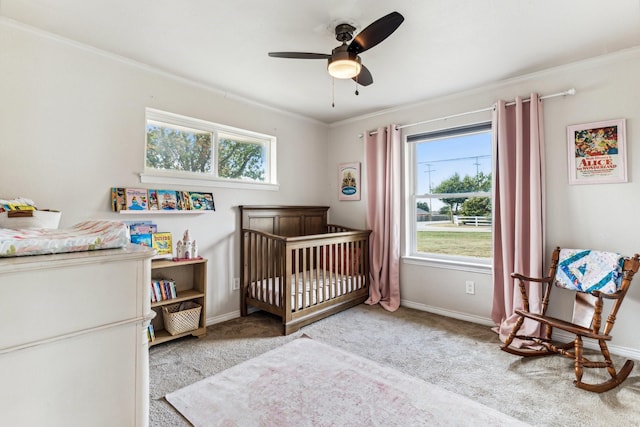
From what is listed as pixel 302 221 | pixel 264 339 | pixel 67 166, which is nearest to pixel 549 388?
pixel 264 339

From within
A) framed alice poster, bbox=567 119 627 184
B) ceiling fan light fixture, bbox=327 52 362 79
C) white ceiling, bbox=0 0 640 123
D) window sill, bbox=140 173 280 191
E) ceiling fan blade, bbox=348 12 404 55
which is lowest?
window sill, bbox=140 173 280 191

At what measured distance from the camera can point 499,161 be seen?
2.78 m

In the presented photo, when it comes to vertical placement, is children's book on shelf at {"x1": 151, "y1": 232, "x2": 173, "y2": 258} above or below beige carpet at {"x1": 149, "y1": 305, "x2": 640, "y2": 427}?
above

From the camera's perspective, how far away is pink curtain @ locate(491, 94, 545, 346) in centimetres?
256

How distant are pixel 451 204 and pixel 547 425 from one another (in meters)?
2.16

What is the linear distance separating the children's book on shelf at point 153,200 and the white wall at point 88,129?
3.0 inches

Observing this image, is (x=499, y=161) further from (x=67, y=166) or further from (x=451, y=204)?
(x=67, y=166)

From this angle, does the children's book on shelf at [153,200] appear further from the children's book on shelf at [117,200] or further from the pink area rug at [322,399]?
the pink area rug at [322,399]

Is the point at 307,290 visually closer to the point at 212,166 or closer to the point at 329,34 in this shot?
the point at 212,166

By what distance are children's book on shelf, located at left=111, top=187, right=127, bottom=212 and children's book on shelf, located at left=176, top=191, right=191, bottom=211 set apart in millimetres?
437

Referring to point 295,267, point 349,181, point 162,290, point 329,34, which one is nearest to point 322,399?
point 295,267

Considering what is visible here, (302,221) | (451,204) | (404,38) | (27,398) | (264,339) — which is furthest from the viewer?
(302,221)

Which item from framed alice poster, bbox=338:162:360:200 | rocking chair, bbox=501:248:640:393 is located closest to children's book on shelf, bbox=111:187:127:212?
framed alice poster, bbox=338:162:360:200

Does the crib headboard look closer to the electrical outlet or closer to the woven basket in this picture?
the woven basket
